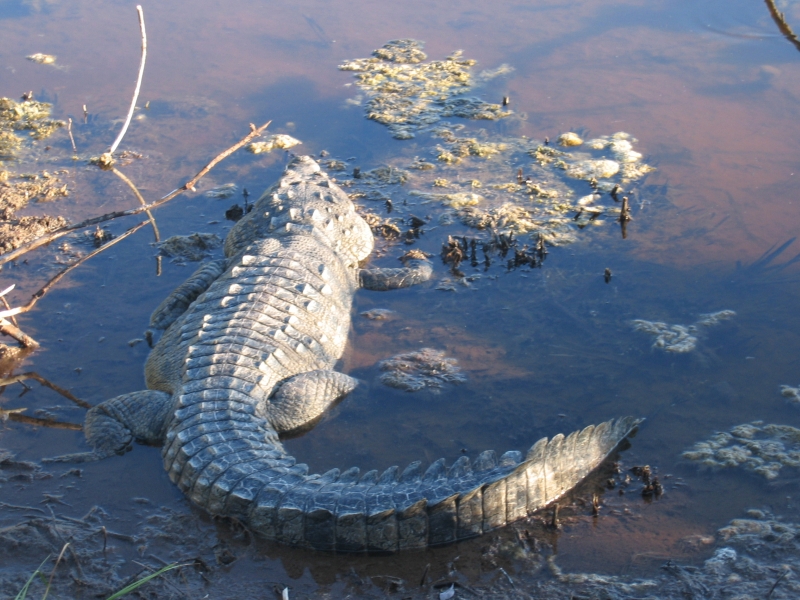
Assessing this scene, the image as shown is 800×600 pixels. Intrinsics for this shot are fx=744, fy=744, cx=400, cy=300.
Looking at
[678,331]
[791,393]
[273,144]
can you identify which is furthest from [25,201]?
[791,393]

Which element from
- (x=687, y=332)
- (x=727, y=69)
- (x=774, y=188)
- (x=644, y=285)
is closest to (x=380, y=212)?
(x=644, y=285)

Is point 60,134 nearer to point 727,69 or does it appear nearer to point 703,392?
point 703,392

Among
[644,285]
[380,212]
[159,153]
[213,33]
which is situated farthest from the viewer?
[213,33]

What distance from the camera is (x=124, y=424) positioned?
14.9ft

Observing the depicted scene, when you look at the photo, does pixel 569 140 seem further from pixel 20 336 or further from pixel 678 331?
pixel 20 336

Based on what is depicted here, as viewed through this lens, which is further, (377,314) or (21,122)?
(21,122)

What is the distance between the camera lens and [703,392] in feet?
15.7

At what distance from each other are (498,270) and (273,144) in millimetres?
3301

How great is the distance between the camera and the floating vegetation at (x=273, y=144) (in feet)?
26.5

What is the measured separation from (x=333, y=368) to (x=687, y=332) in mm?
2518

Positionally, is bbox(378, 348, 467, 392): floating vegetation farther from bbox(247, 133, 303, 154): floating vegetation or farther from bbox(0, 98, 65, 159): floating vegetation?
bbox(0, 98, 65, 159): floating vegetation

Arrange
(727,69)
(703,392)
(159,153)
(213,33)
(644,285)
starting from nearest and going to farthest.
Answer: (703,392), (644,285), (159,153), (727,69), (213,33)

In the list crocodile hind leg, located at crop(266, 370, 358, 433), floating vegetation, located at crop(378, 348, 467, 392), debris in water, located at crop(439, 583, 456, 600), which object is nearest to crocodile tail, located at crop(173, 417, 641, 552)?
debris in water, located at crop(439, 583, 456, 600)

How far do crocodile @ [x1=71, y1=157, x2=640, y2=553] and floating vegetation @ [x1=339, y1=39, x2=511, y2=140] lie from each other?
7.79ft
